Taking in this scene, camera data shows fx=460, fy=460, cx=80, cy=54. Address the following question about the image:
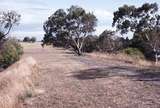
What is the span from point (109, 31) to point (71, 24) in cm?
1275

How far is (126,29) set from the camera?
215 feet

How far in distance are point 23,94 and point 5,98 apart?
7.73 ft

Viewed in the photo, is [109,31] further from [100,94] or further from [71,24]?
[100,94]

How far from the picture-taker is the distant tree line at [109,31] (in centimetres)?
6475

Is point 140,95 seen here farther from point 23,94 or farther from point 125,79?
point 125,79

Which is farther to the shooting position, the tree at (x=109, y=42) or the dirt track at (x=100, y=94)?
the tree at (x=109, y=42)

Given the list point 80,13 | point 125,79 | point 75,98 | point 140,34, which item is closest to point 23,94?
point 75,98

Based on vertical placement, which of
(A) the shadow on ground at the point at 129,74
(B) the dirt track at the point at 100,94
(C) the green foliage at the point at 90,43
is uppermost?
(C) the green foliage at the point at 90,43

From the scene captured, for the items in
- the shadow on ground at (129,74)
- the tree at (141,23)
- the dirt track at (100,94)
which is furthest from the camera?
the tree at (141,23)

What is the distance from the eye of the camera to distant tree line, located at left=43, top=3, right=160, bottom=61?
6475 centimetres

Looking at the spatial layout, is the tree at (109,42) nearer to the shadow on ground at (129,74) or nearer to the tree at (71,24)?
the tree at (71,24)

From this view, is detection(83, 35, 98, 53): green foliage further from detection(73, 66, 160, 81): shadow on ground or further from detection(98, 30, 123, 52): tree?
detection(73, 66, 160, 81): shadow on ground

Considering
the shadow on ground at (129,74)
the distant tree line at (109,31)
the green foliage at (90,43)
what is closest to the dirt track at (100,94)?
Result: the shadow on ground at (129,74)

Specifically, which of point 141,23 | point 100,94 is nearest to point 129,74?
point 100,94
